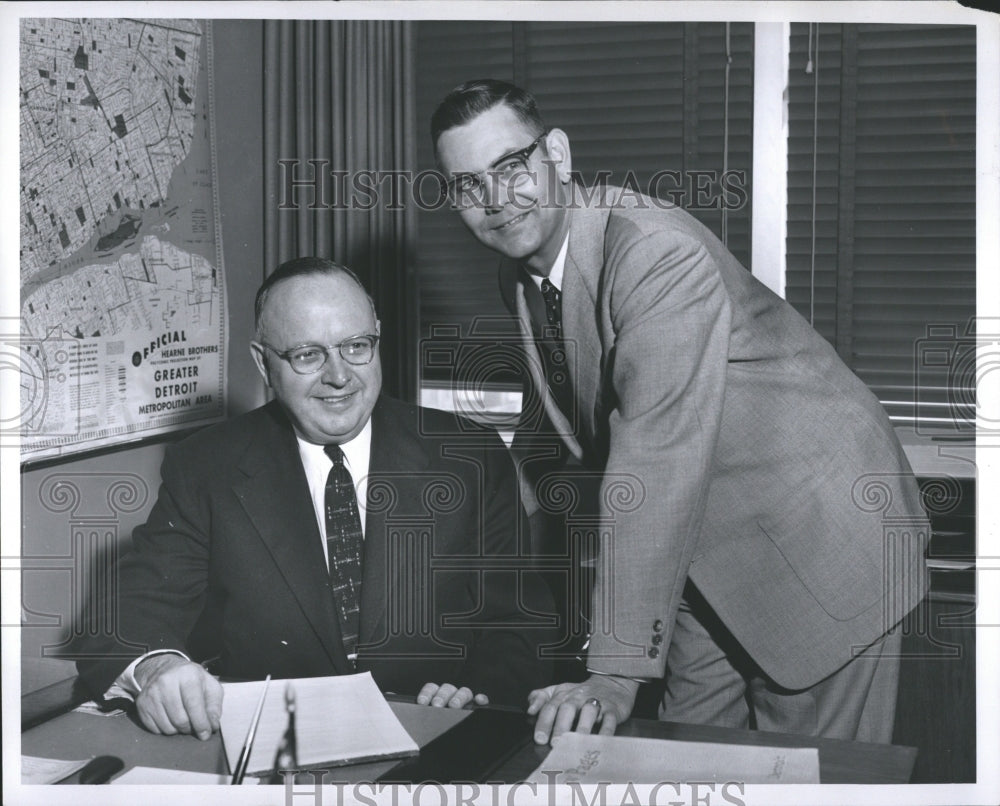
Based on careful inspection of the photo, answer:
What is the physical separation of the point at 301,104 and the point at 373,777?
1724 mm

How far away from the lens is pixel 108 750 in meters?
1.27

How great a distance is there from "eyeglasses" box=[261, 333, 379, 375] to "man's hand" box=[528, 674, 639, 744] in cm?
72

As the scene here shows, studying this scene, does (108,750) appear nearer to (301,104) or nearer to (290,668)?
(290,668)

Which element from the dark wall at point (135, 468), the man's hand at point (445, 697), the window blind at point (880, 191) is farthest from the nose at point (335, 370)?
the window blind at point (880, 191)

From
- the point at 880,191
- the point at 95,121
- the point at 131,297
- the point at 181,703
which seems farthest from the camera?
the point at 880,191

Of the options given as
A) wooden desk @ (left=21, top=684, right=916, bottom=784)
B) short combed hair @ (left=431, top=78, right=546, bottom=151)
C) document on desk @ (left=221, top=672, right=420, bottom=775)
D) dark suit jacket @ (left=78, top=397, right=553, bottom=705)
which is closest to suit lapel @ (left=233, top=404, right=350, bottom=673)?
dark suit jacket @ (left=78, top=397, right=553, bottom=705)

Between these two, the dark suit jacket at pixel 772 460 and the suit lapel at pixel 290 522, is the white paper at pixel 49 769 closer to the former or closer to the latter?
the suit lapel at pixel 290 522

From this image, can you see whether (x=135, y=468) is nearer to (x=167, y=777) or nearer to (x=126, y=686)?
(x=126, y=686)

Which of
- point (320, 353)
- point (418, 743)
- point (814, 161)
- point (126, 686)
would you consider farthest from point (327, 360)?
point (814, 161)

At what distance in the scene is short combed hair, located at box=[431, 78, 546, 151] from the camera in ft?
5.36

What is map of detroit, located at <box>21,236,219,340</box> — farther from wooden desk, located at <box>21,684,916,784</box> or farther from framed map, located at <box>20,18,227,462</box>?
wooden desk, located at <box>21,684,916,784</box>

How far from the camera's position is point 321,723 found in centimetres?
131

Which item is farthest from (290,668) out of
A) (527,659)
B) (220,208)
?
(220,208)

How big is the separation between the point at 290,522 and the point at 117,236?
73 cm
